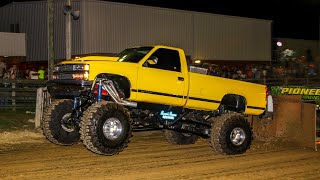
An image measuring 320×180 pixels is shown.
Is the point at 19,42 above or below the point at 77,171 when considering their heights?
above

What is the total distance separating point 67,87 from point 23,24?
2533cm

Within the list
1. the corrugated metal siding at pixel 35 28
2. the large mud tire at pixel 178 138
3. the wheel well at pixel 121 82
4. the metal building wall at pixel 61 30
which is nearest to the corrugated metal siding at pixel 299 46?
the metal building wall at pixel 61 30

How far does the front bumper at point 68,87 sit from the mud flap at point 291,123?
5.32m

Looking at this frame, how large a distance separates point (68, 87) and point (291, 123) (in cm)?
578

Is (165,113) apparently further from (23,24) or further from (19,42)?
(23,24)

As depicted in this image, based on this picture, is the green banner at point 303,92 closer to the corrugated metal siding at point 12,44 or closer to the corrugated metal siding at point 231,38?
the corrugated metal siding at point 12,44

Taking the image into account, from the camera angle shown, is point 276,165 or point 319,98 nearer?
point 276,165

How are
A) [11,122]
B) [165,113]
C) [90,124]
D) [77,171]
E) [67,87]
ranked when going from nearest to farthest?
[77,171] → [90,124] → [67,87] → [165,113] → [11,122]

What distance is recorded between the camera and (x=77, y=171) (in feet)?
30.2

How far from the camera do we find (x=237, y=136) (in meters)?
11.8

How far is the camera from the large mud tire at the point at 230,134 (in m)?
11.4

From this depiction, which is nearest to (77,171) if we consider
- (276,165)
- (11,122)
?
→ (276,165)

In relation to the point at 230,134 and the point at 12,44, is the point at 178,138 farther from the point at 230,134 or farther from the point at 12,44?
the point at 12,44

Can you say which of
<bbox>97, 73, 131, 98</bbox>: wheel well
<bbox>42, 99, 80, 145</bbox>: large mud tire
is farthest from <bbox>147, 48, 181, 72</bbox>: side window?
<bbox>42, 99, 80, 145</bbox>: large mud tire
